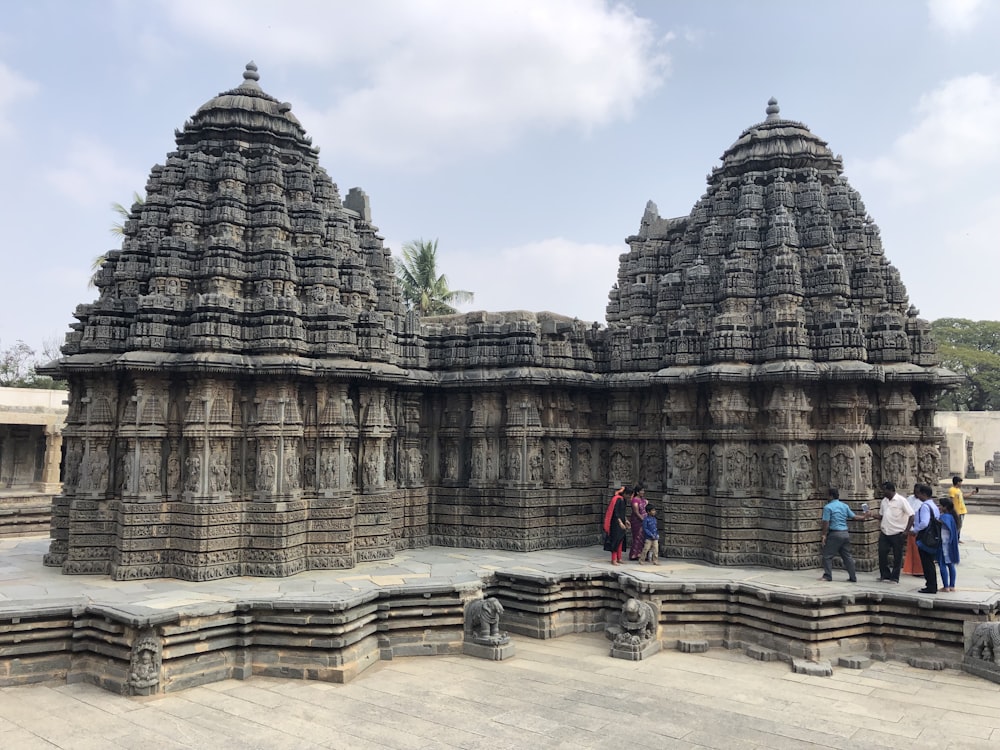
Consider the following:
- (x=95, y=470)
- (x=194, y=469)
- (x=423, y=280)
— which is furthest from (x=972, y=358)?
(x=95, y=470)

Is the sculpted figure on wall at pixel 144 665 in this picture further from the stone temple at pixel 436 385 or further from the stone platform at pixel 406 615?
the stone temple at pixel 436 385

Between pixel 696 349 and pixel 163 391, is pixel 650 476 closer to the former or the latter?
pixel 696 349

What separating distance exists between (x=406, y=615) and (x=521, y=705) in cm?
253

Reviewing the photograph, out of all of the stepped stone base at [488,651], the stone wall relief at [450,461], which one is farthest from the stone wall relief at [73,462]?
the stepped stone base at [488,651]

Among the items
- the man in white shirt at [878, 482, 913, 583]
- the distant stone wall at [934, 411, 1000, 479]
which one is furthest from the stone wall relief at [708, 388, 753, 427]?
the distant stone wall at [934, 411, 1000, 479]

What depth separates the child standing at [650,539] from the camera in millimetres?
12414

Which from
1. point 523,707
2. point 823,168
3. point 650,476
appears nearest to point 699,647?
point 523,707

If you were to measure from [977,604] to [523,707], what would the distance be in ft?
19.4

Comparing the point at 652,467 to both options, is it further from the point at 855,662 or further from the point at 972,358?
the point at 972,358

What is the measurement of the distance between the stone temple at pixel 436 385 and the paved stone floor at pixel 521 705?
1515 millimetres

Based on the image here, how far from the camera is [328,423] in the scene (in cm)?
1215

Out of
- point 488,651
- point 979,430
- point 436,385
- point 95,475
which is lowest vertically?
point 488,651

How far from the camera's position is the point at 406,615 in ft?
33.0

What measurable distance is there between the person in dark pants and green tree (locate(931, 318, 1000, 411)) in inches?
1588
